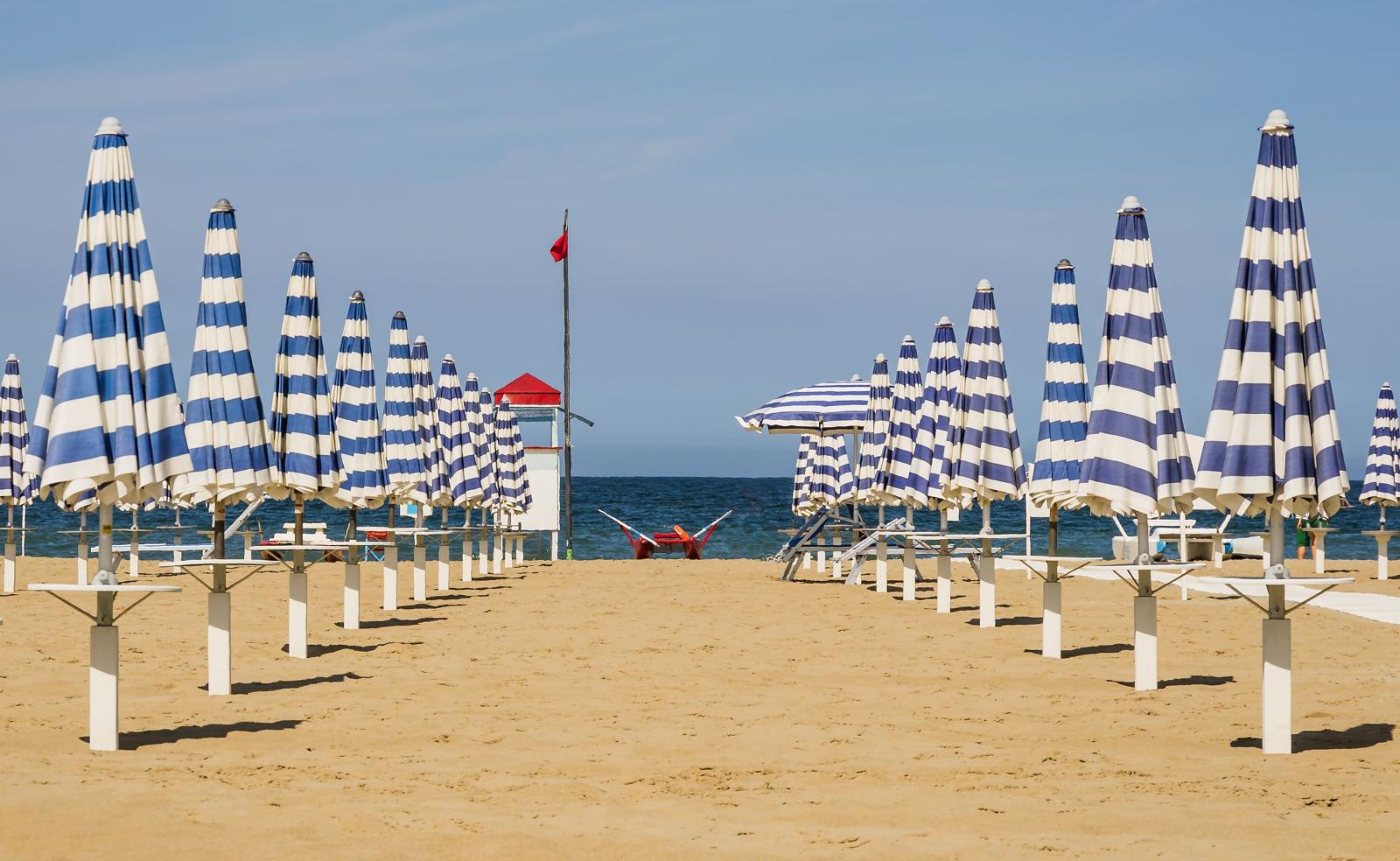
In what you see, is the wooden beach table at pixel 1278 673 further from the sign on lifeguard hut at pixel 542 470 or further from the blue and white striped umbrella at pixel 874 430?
the sign on lifeguard hut at pixel 542 470

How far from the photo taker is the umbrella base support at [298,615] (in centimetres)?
1271

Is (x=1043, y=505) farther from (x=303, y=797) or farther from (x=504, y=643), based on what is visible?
(x=303, y=797)

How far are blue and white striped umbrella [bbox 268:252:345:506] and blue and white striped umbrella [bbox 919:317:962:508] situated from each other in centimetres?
710

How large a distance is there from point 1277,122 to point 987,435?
7561 millimetres

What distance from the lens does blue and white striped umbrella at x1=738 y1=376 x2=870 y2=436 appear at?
25.4 m

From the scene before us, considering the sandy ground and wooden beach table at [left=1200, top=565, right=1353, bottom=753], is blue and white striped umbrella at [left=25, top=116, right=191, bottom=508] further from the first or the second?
wooden beach table at [left=1200, top=565, right=1353, bottom=753]

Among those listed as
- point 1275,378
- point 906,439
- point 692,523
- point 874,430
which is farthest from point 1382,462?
point 692,523

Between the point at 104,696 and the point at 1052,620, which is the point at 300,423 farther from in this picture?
the point at 1052,620

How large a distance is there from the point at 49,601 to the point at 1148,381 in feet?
47.5

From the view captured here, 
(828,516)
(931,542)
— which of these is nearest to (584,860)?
(931,542)

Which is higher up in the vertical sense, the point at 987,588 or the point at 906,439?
the point at 906,439

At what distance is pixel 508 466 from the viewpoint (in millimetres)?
31953

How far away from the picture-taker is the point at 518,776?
7.75 m

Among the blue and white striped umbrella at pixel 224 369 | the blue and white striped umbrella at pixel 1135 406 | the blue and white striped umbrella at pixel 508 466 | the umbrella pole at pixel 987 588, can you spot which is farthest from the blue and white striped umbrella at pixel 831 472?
the blue and white striped umbrella at pixel 224 369
